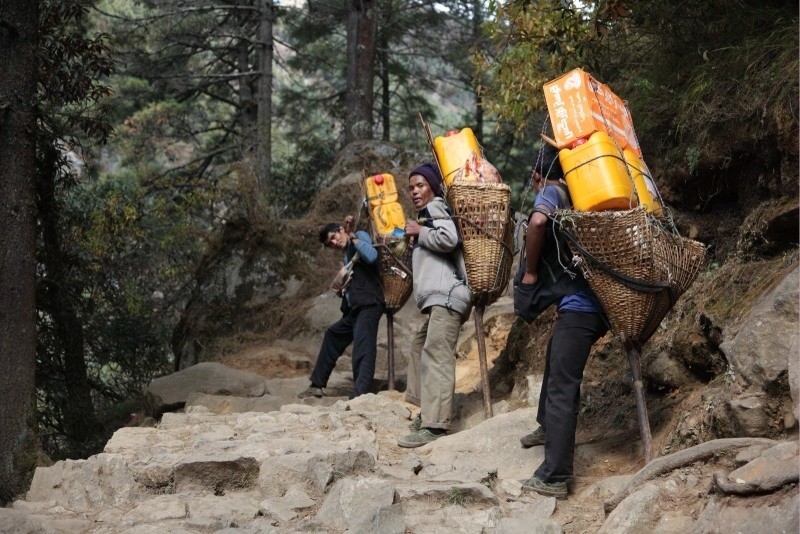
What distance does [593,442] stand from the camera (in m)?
5.72

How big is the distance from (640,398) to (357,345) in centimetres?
402

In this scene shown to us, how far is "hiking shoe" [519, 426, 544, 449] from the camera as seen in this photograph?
220 inches

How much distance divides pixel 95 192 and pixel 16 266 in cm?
560

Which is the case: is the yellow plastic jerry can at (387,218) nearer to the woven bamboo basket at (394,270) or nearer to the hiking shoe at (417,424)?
the woven bamboo basket at (394,270)

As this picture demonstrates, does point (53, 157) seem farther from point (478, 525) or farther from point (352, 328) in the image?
point (478, 525)

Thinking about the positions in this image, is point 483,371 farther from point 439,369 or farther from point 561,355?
point 561,355

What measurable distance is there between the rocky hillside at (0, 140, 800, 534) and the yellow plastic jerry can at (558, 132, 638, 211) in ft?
3.12

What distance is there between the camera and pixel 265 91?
57.6ft

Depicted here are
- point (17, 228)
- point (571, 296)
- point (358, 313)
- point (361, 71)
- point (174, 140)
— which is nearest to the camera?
point (571, 296)

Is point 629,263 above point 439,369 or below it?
above

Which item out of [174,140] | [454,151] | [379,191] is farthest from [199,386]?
[174,140]

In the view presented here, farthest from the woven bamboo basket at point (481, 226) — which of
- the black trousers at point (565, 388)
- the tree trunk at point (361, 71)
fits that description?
the tree trunk at point (361, 71)

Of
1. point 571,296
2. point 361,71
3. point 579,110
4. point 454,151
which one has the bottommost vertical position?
point 571,296

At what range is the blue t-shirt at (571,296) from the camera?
504cm
